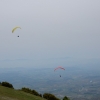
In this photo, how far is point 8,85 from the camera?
38.2 m

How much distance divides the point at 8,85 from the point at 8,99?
1001 cm

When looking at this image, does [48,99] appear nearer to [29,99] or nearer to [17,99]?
[29,99]

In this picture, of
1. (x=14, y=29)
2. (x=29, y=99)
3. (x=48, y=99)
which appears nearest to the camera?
(x=29, y=99)

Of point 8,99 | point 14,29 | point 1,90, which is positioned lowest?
point 8,99

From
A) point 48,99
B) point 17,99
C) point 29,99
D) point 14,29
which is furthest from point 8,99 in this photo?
point 14,29

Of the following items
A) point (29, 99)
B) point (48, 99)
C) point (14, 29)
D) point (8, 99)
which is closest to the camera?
point (8, 99)

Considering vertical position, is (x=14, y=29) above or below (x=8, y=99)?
above

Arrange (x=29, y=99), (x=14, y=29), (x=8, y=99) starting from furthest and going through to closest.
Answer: (x=14, y=29) < (x=29, y=99) < (x=8, y=99)

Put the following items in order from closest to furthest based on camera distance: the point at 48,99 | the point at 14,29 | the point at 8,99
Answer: the point at 8,99 < the point at 48,99 < the point at 14,29

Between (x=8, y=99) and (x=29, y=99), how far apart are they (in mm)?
4097

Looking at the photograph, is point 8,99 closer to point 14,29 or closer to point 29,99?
point 29,99

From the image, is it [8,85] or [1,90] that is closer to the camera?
[1,90]

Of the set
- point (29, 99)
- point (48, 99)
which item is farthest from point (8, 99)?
point (48, 99)

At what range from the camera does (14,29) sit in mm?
39594
